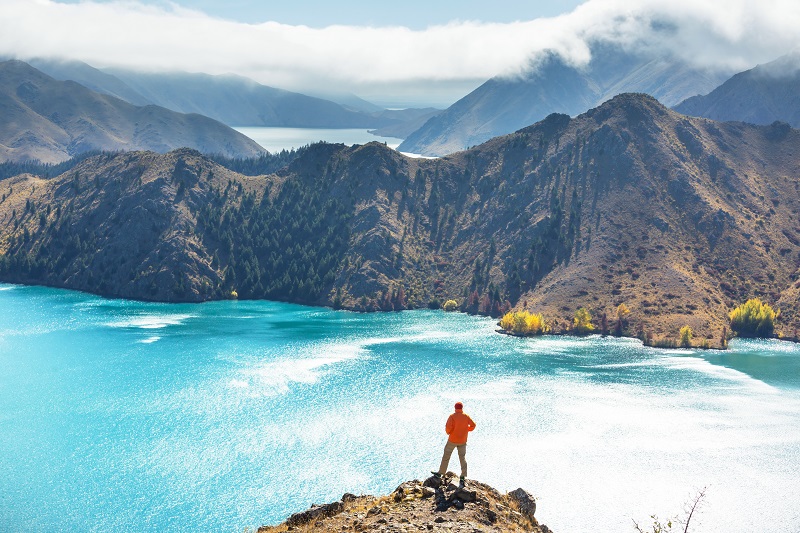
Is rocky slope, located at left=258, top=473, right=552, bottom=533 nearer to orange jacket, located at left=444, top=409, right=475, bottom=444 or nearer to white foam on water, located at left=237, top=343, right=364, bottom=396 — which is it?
orange jacket, located at left=444, top=409, right=475, bottom=444

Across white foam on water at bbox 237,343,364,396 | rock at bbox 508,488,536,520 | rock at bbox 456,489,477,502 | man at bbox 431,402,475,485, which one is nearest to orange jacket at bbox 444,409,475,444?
man at bbox 431,402,475,485

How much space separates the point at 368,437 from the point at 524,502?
90.0m

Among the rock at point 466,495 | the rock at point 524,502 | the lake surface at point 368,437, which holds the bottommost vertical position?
the lake surface at point 368,437

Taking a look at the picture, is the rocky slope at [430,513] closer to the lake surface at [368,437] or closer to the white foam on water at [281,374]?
the lake surface at [368,437]

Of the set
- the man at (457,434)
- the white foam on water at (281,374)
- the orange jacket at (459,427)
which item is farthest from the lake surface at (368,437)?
the orange jacket at (459,427)

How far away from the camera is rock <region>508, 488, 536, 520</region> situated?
53097mm

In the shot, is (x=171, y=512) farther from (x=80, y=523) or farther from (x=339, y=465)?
(x=339, y=465)

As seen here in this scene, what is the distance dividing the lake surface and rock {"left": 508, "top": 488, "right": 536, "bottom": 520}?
5769 cm

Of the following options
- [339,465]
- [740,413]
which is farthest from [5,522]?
[740,413]

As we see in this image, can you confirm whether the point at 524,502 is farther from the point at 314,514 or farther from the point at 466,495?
the point at 314,514

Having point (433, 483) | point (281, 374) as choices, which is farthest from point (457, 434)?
point (281, 374)

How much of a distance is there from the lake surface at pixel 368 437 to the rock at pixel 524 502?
57.7 metres

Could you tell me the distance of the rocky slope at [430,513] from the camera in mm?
45375

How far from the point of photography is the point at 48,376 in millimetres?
179750
